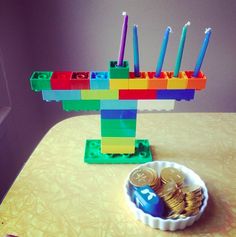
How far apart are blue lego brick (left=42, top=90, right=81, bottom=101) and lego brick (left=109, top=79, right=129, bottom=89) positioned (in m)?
0.07

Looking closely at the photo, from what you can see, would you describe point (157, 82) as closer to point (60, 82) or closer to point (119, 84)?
point (119, 84)

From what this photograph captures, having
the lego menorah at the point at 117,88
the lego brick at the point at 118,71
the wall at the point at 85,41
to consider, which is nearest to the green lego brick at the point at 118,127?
the lego menorah at the point at 117,88

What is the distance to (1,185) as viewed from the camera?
1.04m

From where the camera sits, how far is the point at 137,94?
0.66m

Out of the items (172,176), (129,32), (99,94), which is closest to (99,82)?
(99,94)

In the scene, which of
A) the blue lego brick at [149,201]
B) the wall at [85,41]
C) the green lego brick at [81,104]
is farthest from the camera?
the wall at [85,41]

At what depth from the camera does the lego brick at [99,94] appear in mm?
653

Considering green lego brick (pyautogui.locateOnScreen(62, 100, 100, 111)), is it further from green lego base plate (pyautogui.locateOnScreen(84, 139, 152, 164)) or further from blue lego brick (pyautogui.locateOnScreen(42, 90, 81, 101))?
green lego base plate (pyautogui.locateOnScreen(84, 139, 152, 164))

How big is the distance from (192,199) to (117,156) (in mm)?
211

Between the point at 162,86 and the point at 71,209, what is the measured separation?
0.99ft

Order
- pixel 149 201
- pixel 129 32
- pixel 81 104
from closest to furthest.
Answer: pixel 149 201 → pixel 81 104 → pixel 129 32

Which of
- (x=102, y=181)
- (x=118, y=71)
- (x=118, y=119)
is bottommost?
(x=102, y=181)

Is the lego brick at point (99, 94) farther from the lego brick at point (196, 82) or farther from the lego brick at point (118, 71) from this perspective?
the lego brick at point (196, 82)

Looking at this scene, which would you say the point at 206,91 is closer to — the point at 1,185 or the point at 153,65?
the point at 153,65
